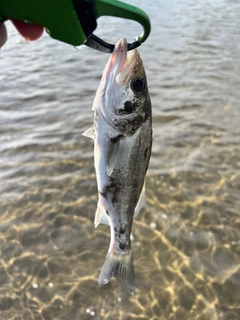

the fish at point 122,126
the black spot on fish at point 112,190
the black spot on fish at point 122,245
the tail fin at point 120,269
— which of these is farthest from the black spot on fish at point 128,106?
the tail fin at point 120,269

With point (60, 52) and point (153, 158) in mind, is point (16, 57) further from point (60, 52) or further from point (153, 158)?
point (153, 158)

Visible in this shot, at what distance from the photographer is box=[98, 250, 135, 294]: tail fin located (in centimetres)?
340

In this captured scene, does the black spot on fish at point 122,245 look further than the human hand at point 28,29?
Yes

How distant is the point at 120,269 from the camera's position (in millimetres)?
3420

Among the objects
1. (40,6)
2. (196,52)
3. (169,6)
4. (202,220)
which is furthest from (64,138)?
(169,6)

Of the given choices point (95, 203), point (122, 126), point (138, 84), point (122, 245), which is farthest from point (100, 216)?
point (95, 203)

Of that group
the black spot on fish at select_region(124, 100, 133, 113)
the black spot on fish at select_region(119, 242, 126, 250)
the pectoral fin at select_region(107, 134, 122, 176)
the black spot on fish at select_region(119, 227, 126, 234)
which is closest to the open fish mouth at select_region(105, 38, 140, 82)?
the black spot on fish at select_region(124, 100, 133, 113)

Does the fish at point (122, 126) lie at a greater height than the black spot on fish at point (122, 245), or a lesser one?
greater

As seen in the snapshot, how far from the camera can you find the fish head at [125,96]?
2.71 metres

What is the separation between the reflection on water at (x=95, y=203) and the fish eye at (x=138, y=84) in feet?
9.71

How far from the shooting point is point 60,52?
497 inches

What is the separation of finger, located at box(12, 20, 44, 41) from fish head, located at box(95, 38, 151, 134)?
0.72m

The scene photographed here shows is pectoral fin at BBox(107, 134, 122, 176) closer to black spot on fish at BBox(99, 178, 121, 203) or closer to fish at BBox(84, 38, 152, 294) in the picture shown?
fish at BBox(84, 38, 152, 294)

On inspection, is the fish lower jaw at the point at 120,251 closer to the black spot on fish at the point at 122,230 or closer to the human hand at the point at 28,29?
the black spot on fish at the point at 122,230
